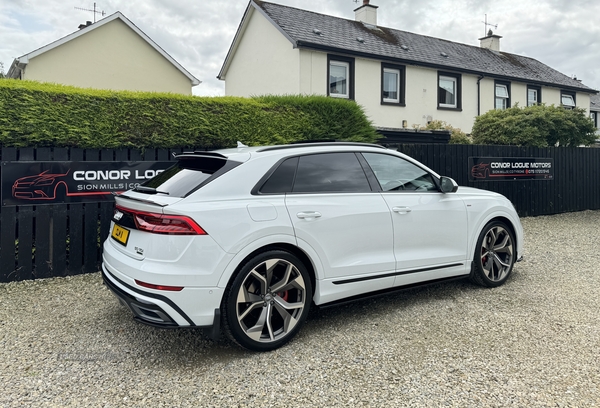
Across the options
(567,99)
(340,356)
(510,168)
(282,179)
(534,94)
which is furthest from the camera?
(567,99)

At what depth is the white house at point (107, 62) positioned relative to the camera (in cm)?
1750

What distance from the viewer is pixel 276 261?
347cm

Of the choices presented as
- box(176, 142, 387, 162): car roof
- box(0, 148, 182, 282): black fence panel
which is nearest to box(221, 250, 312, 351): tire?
box(176, 142, 387, 162): car roof

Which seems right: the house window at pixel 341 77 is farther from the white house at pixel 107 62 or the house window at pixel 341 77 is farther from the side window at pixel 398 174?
the side window at pixel 398 174

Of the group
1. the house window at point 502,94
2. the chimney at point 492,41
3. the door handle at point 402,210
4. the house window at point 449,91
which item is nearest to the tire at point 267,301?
the door handle at point 402,210

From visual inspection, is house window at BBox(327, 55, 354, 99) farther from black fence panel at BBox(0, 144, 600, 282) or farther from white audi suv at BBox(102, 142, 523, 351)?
white audi suv at BBox(102, 142, 523, 351)

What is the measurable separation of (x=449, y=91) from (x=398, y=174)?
15.3 meters

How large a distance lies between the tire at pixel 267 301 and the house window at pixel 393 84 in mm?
13950

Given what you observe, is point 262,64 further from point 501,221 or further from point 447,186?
point 447,186

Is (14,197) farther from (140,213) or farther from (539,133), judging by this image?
(539,133)

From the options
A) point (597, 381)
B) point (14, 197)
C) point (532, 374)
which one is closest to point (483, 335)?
point (532, 374)

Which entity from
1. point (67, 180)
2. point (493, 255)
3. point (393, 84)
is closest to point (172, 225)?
point (67, 180)

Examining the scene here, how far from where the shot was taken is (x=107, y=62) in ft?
61.4

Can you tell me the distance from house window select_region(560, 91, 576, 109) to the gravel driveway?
69.4 ft
